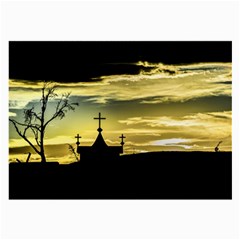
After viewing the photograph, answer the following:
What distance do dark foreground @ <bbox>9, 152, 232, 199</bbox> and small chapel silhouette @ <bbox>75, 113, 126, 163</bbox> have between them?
76mm

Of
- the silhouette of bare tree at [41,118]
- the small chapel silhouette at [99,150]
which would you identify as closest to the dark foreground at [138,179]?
the small chapel silhouette at [99,150]

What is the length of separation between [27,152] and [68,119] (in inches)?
19.9

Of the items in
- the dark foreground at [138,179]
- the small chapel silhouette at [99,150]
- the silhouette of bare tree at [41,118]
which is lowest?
the dark foreground at [138,179]

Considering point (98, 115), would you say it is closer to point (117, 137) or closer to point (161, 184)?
point (117, 137)

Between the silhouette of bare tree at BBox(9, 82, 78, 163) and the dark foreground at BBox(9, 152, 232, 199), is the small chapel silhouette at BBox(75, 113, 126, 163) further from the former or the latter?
the silhouette of bare tree at BBox(9, 82, 78, 163)

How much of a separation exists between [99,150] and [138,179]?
470mm

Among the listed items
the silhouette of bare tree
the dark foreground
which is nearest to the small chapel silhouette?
the dark foreground

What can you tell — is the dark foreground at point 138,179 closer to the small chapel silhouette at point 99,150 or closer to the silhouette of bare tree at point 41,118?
the small chapel silhouette at point 99,150

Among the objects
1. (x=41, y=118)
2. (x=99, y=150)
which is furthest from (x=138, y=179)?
(x=41, y=118)

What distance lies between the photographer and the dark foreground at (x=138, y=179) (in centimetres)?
544

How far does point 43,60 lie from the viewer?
5.59 meters

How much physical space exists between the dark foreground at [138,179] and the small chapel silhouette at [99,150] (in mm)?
76

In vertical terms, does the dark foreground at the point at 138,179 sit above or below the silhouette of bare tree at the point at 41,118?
below

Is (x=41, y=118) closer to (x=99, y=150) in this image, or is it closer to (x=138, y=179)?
(x=99, y=150)
